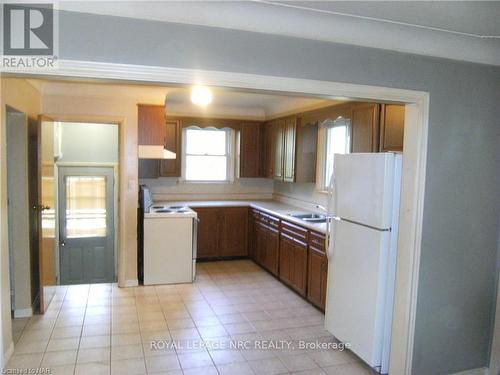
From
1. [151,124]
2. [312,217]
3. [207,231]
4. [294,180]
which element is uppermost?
[151,124]

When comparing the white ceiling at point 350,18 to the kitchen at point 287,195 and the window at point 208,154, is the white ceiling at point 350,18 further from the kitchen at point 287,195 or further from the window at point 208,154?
the window at point 208,154

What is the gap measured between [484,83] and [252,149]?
13.1ft

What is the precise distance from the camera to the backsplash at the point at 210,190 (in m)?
6.21

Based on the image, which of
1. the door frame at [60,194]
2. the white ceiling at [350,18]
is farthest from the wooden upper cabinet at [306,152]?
the door frame at [60,194]

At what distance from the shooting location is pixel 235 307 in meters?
4.14

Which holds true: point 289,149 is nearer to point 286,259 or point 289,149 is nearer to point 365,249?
point 286,259

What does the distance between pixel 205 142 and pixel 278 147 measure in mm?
1321

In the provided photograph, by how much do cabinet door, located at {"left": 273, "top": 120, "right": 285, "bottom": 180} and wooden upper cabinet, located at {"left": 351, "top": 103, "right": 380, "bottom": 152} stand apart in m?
1.89

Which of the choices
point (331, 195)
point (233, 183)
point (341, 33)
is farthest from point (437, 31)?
point (233, 183)

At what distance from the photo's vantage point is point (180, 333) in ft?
11.5

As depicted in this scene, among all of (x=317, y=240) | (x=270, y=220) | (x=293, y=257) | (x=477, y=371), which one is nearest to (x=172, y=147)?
(x=270, y=220)

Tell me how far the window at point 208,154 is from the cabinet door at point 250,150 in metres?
0.30

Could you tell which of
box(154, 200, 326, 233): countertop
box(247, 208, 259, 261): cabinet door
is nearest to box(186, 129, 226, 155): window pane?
box(154, 200, 326, 233): countertop

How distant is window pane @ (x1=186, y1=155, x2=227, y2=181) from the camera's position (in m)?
6.40
